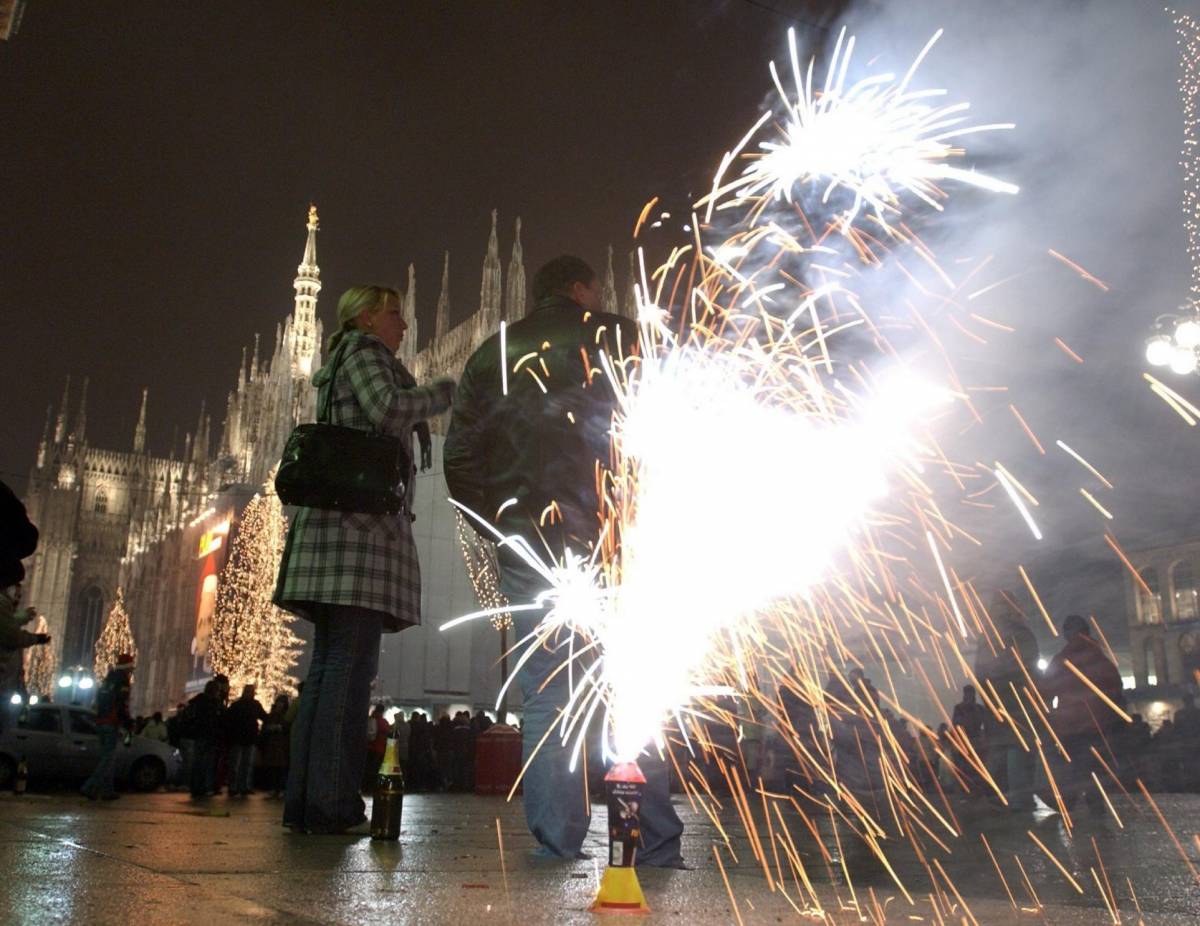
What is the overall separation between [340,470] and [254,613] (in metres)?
26.4

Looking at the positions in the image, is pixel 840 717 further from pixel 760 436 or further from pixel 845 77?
pixel 845 77

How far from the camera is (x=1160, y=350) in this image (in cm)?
787

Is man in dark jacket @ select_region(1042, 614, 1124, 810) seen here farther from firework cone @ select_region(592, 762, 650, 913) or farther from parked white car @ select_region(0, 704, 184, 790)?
parked white car @ select_region(0, 704, 184, 790)

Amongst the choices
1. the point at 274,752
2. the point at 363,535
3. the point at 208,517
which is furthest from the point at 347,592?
the point at 208,517

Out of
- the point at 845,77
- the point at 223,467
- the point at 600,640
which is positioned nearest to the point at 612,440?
the point at 600,640

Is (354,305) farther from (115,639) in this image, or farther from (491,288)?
(115,639)

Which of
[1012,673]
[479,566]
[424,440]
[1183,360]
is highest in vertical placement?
[479,566]

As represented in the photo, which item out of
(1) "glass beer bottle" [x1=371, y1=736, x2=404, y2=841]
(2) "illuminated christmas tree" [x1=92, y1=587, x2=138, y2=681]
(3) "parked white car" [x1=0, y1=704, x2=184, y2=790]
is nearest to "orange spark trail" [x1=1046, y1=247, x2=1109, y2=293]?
(1) "glass beer bottle" [x1=371, y1=736, x2=404, y2=841]

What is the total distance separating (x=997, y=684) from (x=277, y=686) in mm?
21353

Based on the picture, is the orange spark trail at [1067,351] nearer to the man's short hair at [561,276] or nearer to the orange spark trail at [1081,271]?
the orange spark trail at [1081,271]

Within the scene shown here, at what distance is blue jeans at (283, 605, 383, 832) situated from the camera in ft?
9.31

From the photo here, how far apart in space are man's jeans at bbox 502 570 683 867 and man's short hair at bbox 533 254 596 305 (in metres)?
0.78

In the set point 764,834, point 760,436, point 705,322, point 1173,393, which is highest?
point 1173,393

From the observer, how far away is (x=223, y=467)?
49.7 meters
